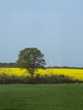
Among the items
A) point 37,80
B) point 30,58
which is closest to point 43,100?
point 37,80

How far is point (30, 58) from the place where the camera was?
2032 inches

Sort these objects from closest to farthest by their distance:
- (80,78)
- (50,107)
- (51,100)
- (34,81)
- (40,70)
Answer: (50,107)
(51,100)
(34,81)
(80,78)
(40,70)

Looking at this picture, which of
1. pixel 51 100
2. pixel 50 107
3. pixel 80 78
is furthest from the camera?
pixel 80 78

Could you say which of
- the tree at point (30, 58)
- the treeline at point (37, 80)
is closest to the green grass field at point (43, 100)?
the treeline at point (37, 80)

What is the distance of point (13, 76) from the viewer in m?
39.5

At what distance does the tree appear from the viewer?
169 feet

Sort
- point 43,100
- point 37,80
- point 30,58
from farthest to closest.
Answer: point 30,58, point 37,80, point 43,100

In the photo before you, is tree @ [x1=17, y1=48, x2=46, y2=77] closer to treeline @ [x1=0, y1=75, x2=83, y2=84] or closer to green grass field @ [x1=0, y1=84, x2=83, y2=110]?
treeline @ [x1=0, y1=75, x2=83, y2=84]

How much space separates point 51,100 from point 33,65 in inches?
1239

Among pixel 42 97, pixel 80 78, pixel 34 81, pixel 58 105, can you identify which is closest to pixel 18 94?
Result: pixel 42 97

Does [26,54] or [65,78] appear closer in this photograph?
[65,78]

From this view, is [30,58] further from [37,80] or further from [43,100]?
[43,100]

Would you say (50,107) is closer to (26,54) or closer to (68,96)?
(68,96)

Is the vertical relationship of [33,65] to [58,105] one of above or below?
above
